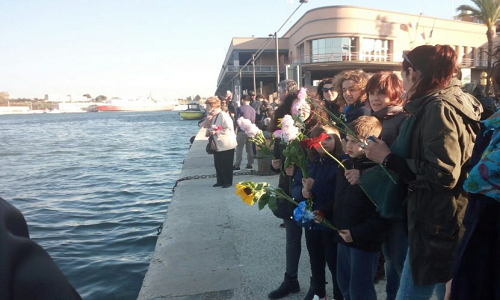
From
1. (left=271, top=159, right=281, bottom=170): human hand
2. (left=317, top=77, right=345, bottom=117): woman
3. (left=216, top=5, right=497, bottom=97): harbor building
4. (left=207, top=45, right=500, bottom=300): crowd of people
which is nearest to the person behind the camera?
(left=207, top=45, right=500, bottom=300): crowd of people

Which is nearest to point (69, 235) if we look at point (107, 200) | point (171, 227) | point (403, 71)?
point (107, 200)

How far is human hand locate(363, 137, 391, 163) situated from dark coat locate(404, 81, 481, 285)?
5.6 inches

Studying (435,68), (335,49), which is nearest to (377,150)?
(435,68)

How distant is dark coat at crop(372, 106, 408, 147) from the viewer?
2871 mm

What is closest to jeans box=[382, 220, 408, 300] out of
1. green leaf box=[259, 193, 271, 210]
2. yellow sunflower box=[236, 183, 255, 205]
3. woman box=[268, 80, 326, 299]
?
woman box=[268, 80, 326, 299]

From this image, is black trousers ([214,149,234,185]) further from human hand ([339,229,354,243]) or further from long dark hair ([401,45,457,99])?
long dark hair ([401,45,457,99])

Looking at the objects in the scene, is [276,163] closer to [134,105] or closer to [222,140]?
[222,140]

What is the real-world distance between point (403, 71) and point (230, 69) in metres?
49.5

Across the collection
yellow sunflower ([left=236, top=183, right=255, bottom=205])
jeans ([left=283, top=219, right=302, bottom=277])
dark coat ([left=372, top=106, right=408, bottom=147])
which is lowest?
jeans ([left=283, top=219, right=302, bottom=277])

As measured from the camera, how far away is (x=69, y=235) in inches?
324

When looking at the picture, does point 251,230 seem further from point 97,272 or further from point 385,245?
point 97,272

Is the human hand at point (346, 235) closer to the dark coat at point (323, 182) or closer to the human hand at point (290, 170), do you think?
the dark coat at point (323, 182)

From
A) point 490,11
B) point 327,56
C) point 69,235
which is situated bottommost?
point 69,235

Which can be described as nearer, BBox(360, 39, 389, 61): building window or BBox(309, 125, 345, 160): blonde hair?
BBox(309, 125, 345, 160): blonde hair
